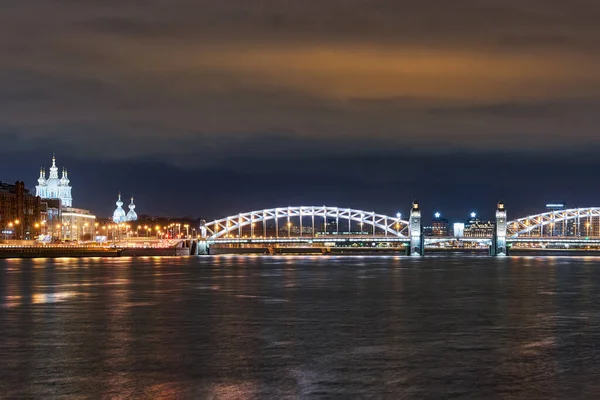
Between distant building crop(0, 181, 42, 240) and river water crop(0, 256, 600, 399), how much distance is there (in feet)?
463

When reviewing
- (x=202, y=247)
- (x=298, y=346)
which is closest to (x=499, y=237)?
(x=202, y=247)

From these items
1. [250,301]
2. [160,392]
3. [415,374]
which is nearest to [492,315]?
[250,301]

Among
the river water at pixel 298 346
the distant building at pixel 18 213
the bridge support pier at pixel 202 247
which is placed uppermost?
the distant building at pixel 18 213

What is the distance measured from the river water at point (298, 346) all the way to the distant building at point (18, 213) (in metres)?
141

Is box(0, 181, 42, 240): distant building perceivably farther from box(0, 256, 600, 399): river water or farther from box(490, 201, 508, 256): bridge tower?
box(0, 256, 600, 399): river water

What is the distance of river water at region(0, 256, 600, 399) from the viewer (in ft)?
61.3

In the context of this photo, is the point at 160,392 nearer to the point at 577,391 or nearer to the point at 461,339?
the point at 577,391

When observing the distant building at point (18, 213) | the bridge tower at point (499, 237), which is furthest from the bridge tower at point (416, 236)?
the distant building at point (18, 213)

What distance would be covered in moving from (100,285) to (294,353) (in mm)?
35312

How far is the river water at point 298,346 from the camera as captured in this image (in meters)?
18.7

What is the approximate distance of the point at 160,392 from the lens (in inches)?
709

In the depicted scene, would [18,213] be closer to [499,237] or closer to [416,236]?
[416,236]

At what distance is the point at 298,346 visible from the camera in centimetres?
2509

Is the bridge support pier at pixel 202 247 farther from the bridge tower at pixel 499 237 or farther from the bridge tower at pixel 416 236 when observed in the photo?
the bridge tower at pixel 499 237
